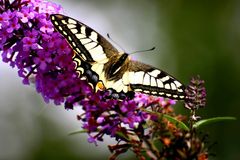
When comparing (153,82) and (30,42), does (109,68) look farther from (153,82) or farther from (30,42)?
(30,42)

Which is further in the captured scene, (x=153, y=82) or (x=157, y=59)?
(x=157, y=59)

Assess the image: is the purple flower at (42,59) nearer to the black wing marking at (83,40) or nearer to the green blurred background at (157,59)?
the black wing marking at (83,40)

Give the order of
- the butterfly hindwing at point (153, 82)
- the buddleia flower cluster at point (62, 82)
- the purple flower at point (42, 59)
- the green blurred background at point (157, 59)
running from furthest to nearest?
the green blurred background at point (157, 59)
the butterfly hindwing at point (153, 82)
the purple flower at point (42, 59)
the buddleia flower cluster at point (62, 82)

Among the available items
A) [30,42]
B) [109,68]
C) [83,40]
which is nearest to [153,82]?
[109,68]

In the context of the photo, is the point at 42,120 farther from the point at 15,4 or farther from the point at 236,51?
the point at 15,4

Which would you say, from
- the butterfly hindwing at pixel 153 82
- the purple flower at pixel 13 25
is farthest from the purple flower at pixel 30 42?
the butterfly hindwing at pixel 153 82
